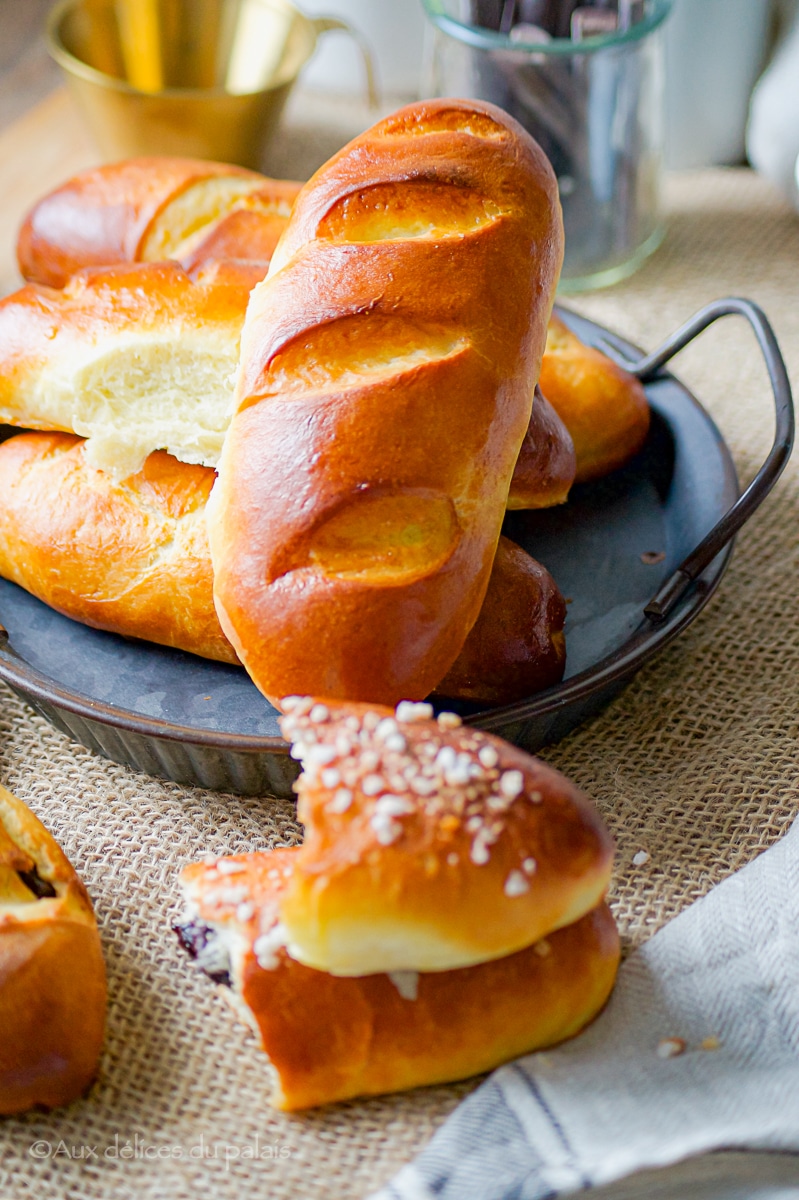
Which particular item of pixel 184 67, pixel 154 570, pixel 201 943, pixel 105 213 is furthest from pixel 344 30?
pixel 201 943

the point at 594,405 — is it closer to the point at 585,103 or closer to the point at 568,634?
the point at 568,634

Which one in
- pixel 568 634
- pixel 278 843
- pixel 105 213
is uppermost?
pixel 105 213

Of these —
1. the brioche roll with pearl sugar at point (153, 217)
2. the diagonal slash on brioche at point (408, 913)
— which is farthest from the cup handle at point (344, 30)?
the diagonal slash on brioche at point (408, 913)

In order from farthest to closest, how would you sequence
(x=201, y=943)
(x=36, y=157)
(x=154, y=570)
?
(x=36, y=157) < (x=154, y=570) < (x=201, y=943)

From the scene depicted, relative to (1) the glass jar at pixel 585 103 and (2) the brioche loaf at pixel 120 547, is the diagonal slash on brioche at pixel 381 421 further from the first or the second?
(1) the glass jar at pixel 585 103

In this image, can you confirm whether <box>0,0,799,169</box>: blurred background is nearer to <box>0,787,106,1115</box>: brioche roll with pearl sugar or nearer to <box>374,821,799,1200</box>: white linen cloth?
<box>374,821,799,1200</box>: white linen cloth

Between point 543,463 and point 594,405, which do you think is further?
point 594,405
